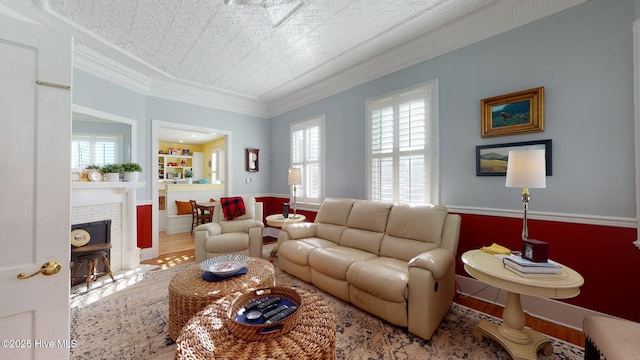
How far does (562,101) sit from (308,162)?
338 centimetres

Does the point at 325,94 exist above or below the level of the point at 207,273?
above

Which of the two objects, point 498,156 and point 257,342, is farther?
point 498,156

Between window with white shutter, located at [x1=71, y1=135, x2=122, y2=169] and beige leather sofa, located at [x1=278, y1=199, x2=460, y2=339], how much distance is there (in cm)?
264

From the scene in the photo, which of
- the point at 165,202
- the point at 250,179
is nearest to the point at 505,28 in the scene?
the point at 250,179

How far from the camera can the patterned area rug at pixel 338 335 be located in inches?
69.6

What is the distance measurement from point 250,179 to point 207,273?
3.30 metres

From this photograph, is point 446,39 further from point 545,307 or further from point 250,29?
point 545,307

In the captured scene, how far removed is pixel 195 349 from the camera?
1118 mm

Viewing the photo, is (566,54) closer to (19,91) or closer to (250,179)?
(19,91)

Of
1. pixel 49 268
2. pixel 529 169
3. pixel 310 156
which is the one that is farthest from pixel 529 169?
pixel 310 156

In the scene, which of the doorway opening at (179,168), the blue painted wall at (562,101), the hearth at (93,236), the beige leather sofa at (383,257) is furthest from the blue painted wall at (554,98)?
the hearth at (93,236)

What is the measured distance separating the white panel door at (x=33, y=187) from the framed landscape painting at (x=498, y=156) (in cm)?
317

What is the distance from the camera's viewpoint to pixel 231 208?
389 cm

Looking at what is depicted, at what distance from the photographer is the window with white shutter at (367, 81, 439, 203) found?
290cm
